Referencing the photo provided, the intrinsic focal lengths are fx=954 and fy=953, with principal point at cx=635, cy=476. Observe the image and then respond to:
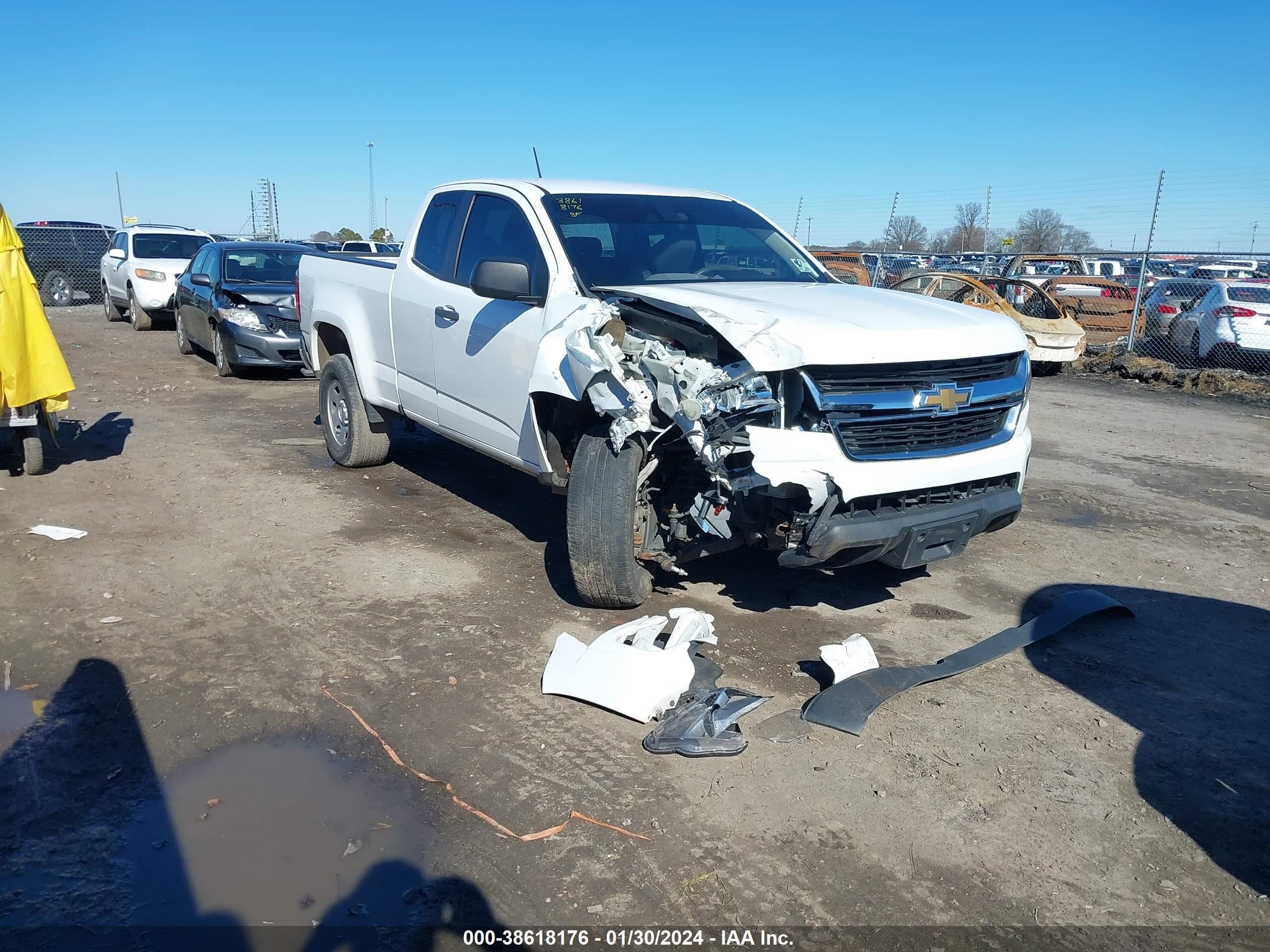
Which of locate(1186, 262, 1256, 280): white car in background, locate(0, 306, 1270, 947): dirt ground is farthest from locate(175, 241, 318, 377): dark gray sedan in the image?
locate(1186, 262, 1256, 280): white car in background

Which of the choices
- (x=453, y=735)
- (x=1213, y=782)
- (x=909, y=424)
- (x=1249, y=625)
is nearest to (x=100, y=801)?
(x=453, y=735)

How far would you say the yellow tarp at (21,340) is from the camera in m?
6.36

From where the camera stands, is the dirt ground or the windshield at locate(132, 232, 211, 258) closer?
the dirt ground

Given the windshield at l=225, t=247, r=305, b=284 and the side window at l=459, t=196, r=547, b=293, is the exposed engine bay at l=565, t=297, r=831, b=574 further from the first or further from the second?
the windshield at l=225, t=247, r=305, b=284

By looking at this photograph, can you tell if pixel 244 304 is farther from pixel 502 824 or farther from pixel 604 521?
pixel 502 824

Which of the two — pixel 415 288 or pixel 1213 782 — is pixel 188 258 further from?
pixel 1213 782

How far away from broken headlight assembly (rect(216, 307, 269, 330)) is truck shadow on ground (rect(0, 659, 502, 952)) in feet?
29.0

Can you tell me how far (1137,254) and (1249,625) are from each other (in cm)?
1414

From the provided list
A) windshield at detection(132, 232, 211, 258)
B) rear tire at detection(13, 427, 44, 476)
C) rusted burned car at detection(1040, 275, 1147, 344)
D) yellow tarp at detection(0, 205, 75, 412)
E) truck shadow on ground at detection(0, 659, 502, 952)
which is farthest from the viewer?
windshield at detection(132, 232, 211, 258)

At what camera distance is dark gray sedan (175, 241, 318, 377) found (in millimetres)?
11672

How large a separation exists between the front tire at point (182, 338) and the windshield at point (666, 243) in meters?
10.4

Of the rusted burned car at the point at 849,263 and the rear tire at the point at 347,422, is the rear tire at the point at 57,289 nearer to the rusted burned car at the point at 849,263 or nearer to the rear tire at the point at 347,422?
the rusted burned car at the point at 849,263

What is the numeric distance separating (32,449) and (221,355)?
214 inches

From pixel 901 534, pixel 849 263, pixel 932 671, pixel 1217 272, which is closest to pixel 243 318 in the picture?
pixel 901 534
